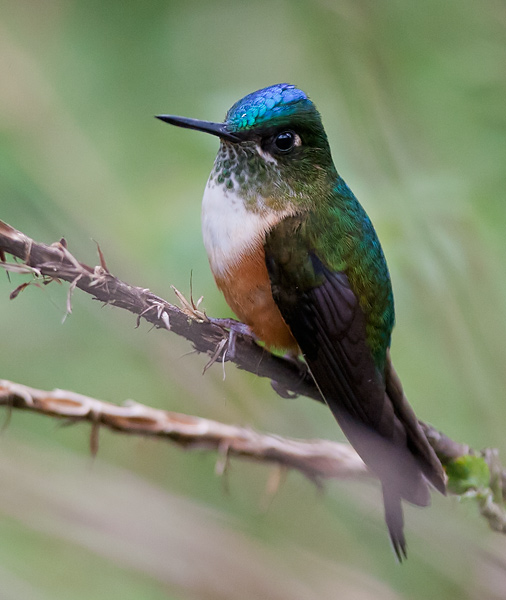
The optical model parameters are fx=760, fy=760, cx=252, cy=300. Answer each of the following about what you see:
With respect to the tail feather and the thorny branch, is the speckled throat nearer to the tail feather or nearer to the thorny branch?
the thorny branch

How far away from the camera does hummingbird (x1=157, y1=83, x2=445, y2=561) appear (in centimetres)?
258

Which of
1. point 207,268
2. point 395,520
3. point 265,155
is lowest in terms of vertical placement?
point 395,520

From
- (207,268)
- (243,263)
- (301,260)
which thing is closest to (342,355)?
(301,260)

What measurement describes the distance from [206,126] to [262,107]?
0.26 m

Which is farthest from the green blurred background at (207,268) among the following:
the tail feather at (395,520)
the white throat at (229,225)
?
the white throat at (229,225)

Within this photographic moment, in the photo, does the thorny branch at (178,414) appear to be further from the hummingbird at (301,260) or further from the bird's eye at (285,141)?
the bird's eye at (285,141)

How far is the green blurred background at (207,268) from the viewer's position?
2.20 meters

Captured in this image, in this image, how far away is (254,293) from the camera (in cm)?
266

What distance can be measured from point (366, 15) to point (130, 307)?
1655mm

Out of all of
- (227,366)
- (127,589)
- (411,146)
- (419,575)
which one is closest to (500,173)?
(411,146)

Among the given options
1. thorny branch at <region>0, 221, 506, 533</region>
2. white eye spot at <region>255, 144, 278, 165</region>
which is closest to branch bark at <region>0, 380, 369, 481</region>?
thorny branch at <region>0, 221, 506, 533</region>

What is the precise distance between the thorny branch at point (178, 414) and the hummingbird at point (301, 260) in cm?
17

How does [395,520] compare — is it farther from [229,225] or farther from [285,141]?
[285,141]

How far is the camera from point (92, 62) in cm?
402
